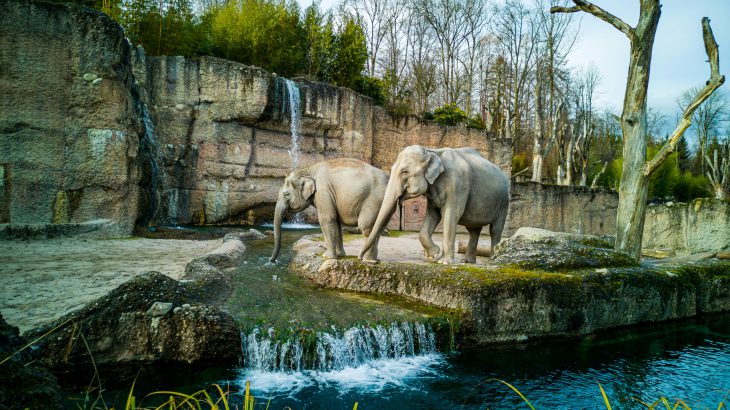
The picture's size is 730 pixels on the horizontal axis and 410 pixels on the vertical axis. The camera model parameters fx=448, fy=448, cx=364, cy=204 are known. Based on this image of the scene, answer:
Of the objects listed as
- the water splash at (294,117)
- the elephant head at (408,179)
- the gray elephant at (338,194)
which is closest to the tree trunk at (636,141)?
the elephant head at (408,179)

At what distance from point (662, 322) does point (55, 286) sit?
729 cm

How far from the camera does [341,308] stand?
479 cm

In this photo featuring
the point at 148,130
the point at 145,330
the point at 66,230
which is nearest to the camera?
the point at 145,330

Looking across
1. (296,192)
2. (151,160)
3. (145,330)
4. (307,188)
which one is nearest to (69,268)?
(145,330)

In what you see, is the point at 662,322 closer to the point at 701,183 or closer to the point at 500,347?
the point at 500,347

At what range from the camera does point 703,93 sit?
285 inches

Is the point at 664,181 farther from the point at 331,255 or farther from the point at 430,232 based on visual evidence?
the point at 331,255

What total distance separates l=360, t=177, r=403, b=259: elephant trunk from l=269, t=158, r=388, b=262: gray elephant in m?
0.32

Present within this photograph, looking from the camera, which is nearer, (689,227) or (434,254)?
(434,254)

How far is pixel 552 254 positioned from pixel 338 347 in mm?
3213

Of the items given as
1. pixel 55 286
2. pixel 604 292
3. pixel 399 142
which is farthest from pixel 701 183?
pixel 55 286

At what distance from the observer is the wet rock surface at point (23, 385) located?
1591 millimetres

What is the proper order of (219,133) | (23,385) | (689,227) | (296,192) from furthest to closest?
(219,133)
(689,227)
(296,192)
(23,385)

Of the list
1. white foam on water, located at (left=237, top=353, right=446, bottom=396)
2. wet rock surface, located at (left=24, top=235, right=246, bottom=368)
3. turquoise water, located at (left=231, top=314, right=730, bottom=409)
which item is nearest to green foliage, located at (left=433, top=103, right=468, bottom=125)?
turquoise water, located at (left=231, top=314, right=730, bottom=409)
